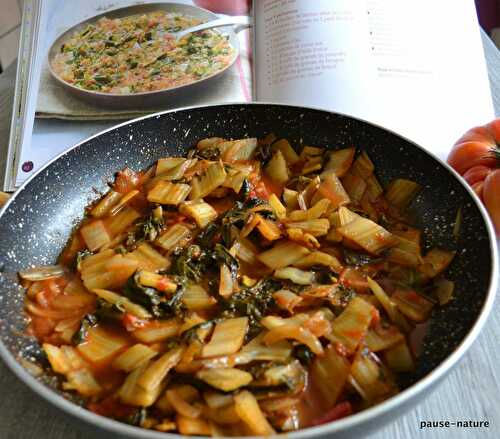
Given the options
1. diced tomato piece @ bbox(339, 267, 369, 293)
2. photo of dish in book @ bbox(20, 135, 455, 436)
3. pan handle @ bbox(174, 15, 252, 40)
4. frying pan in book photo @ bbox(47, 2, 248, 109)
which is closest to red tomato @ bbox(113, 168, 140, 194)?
photo of dish in book @ bbox(20, 135, 455, 436)

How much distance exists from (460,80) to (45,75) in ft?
6.04

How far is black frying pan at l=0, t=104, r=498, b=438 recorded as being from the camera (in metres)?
1.13

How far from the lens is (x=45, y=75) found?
2496mm

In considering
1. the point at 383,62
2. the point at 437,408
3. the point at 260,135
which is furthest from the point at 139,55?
the point at 437,408

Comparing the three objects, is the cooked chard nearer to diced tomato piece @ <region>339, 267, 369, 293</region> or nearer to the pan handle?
diced tomato piece @ <region>339, 267, 369, 293</region>

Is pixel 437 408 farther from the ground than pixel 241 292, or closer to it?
closer to it

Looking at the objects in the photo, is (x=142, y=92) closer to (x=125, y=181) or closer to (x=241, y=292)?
(x=125, y=181)

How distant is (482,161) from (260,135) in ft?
2.55

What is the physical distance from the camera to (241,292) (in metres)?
1.47

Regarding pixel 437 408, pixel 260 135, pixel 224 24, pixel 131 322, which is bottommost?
pixel 437 408

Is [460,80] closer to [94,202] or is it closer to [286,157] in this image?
[286,157]

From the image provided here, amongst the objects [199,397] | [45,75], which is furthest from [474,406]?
[45,75]

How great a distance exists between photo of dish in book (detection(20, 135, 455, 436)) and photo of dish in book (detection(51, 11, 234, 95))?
606mm

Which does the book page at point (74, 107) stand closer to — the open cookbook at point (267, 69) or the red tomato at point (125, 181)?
the open cookbook at point (267, 69)
